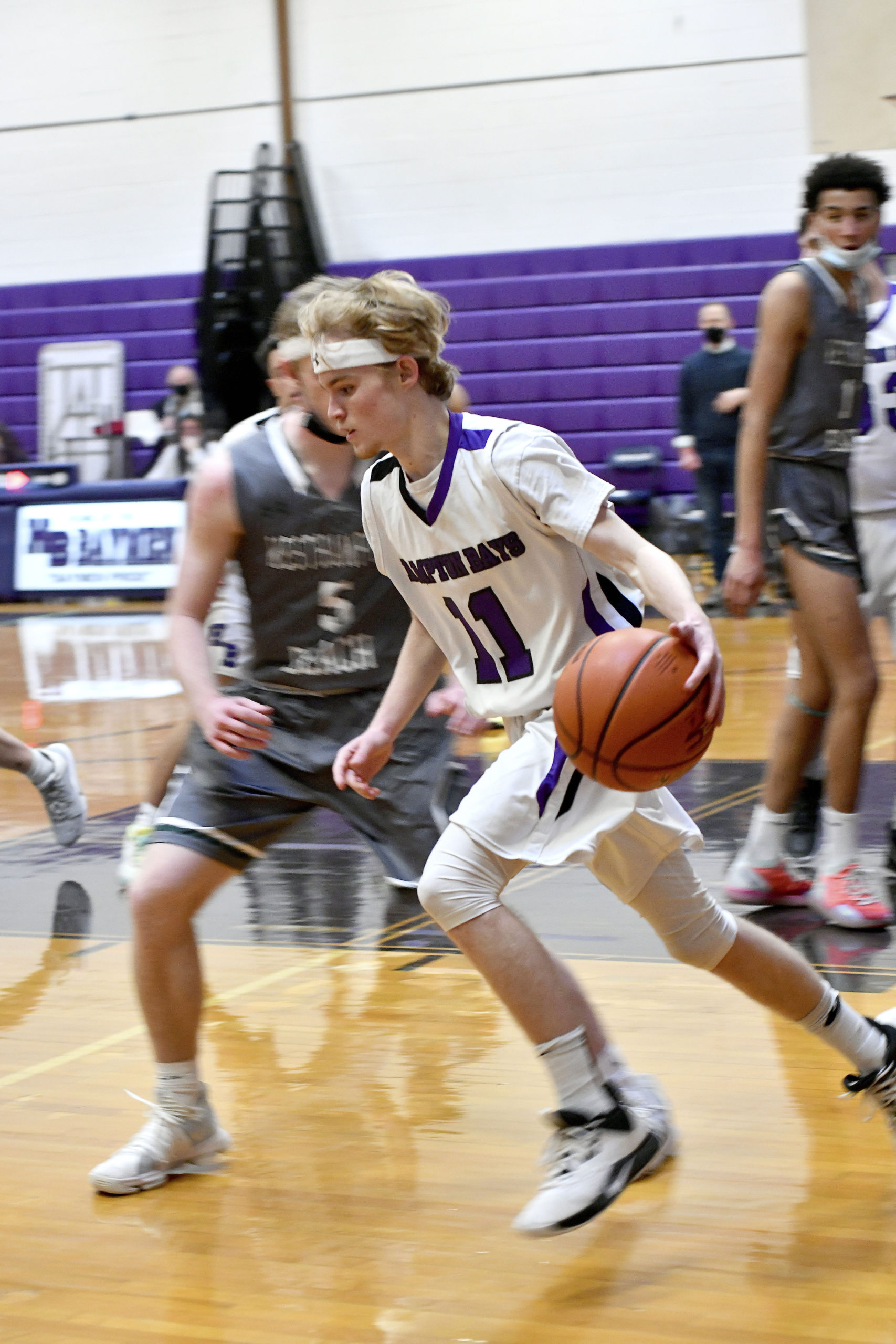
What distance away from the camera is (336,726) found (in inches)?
127

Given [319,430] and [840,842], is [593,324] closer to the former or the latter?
[840,842]

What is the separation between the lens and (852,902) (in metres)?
3.96

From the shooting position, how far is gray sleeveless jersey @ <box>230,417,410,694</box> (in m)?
3.17

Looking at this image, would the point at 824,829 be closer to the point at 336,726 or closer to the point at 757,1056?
the point at 757,1056

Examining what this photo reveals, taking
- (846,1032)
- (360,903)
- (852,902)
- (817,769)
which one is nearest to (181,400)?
(360,903)

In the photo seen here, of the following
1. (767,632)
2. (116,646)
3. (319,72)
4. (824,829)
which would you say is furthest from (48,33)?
(824,829)

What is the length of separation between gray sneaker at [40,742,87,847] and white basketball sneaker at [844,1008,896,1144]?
3.34 m

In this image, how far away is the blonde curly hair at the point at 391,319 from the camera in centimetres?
246

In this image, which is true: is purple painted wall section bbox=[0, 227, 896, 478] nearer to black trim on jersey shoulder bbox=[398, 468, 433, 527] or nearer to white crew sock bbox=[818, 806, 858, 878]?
white crew sock bbox=[818, 806, 858, 878]

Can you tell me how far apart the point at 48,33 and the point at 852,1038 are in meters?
16.1

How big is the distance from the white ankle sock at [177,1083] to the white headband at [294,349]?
1328 millimetres

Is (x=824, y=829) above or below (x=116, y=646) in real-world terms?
above

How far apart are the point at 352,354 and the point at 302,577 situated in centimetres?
87

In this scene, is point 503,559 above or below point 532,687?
above
